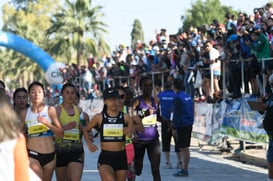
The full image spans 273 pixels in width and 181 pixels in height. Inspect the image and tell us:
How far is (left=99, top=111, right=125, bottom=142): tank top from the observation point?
842 cm

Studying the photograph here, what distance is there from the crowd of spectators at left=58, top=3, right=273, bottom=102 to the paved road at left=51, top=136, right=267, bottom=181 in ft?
5.53

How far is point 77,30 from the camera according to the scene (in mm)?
50750

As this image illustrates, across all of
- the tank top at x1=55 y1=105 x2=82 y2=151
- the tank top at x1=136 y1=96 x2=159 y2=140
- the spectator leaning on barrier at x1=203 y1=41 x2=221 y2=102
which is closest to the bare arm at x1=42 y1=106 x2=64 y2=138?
the tank top at x1=55 y1=105 x2=82 y2=151

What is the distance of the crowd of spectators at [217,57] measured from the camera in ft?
51.1

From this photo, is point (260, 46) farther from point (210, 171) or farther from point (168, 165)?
point (168, 165)

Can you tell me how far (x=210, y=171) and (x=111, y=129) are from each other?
577 centimetres

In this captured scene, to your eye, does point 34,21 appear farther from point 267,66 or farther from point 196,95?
point 267,66

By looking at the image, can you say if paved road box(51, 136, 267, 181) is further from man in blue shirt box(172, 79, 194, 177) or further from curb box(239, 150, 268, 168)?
man in blue shirt box(172, 79, 194, 177)

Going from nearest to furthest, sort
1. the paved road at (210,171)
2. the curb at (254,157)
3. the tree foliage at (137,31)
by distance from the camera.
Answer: the paved road at (210,171)
the curb at (254,157)
the tree foliage at (137,31)

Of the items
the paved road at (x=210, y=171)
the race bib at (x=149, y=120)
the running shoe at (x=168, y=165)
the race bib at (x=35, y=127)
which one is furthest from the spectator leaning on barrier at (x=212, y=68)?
the race bib at (x=35, y=127)

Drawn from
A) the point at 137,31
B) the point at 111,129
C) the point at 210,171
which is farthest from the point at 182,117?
the point at 137,31

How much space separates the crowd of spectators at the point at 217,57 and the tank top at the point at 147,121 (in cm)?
493

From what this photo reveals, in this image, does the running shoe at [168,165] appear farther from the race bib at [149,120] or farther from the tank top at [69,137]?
the tank top at [69,137]

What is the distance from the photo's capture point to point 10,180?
456cm
